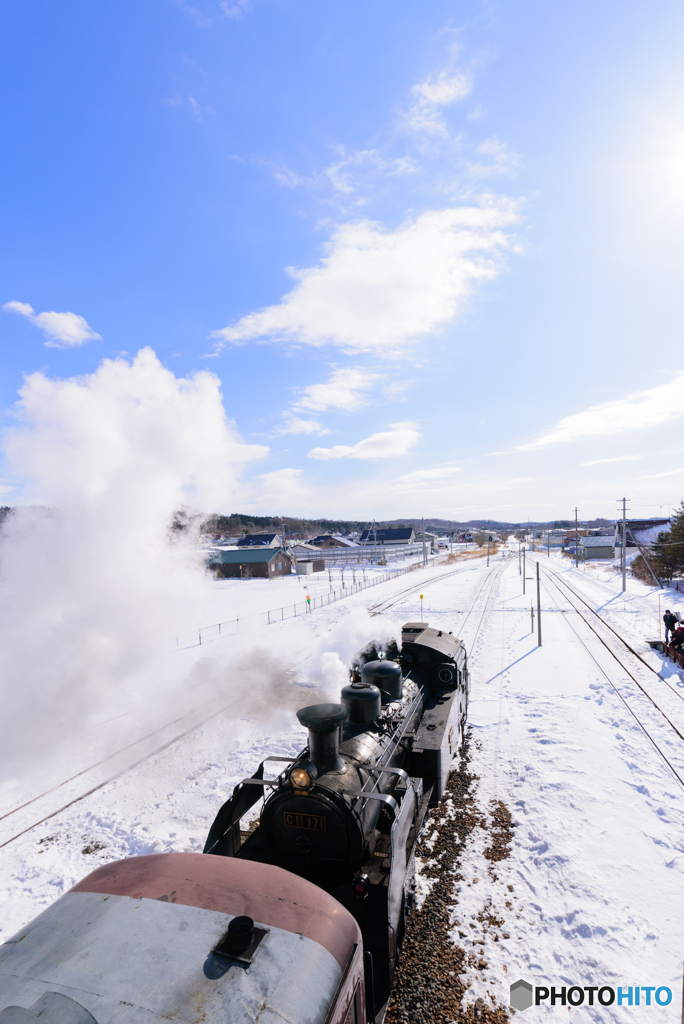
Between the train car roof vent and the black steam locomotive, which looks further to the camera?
the black steam locomotive

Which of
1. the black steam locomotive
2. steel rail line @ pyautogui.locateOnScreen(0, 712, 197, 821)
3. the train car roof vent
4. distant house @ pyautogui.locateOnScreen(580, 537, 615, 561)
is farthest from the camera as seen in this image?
distant house @ pyautogui.locateOnScreen(580, 537, 615, 561)

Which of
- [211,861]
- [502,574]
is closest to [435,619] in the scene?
[211,861]

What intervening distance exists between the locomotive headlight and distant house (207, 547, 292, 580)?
2060 inches

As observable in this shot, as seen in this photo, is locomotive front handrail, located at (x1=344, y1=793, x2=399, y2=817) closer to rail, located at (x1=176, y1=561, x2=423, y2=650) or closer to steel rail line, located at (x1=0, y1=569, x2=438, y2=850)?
steel rail line, located at (x1=0, y1=569, x2=438, y2=850)

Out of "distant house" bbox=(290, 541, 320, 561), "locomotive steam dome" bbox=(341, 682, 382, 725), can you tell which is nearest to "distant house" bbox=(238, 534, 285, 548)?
"distant house" bbox=(290, 541, 320, 561)

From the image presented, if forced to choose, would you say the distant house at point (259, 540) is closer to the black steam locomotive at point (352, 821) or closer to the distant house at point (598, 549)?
the distant house at point (598, 549)

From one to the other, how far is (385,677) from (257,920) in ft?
21.0

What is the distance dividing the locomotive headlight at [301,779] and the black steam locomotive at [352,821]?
0.01 meters

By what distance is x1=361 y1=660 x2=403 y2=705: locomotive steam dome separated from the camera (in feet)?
33.9

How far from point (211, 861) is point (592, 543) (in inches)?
3909

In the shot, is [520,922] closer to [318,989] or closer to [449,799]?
[449,799]

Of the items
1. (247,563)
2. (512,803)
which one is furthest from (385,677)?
(247,563)

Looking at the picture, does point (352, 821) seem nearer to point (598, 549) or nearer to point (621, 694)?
point (621, 694)

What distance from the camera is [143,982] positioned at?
3473 millimetres
